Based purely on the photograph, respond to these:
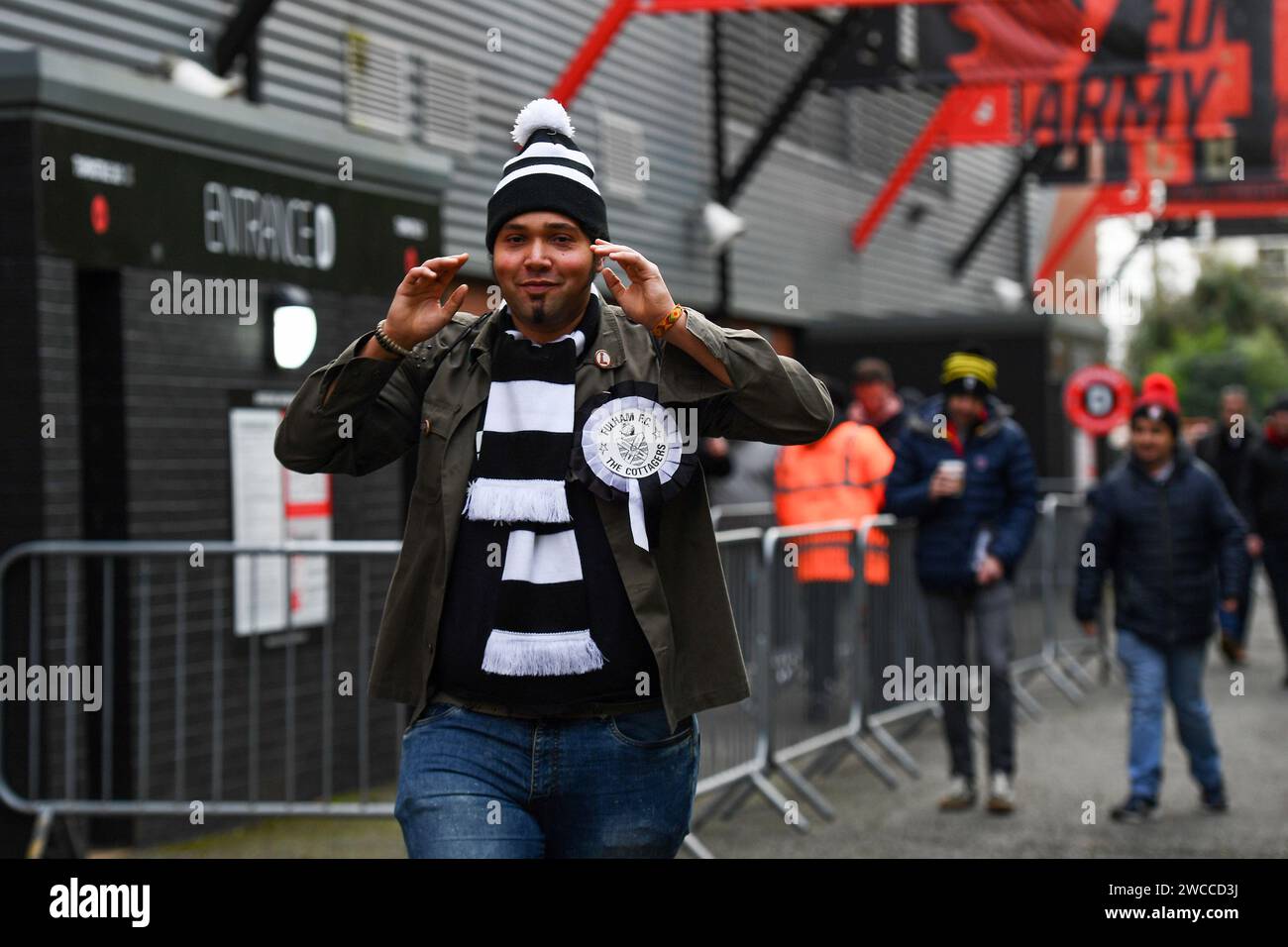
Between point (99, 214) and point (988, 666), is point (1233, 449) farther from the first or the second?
point (99, 214)

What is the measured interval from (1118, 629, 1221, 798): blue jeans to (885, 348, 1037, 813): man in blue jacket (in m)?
0.60

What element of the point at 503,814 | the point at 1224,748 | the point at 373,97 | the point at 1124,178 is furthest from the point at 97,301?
the point at 1124,178

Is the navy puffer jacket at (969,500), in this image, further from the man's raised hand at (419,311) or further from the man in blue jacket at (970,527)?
the man's raised hand at (419,311)

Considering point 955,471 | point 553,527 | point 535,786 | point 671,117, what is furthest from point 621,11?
point 535,786

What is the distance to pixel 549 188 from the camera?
11.9 ft

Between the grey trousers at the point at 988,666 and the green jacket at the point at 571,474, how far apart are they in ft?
18.6

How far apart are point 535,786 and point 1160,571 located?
19.2ft

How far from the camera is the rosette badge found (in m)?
3.57

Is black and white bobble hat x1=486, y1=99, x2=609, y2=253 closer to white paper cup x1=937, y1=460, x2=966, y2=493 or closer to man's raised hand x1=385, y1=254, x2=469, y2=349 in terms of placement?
man's raised hand x1=385, y1=254, x2=469, y2=349

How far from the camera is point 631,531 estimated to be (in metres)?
3.58

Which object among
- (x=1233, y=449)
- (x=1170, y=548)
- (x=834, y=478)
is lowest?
(x=1170, y=548)

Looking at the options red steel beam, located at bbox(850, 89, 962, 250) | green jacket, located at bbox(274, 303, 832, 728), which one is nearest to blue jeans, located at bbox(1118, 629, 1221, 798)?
green jacket, located at bbox(274, 303, 832, 728)

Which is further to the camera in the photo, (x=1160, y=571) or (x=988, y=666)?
(x=988, y=666)
